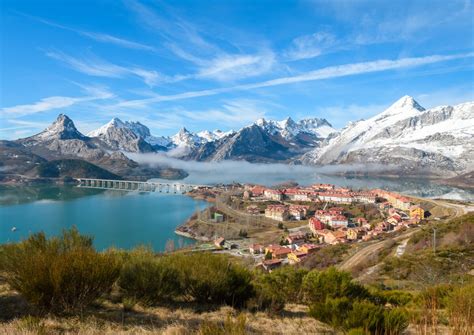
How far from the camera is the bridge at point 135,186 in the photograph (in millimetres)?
76562

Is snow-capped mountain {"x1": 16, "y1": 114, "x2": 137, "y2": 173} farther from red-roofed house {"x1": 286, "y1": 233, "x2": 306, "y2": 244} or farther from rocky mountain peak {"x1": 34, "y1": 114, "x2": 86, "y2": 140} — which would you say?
red-roofed house {"x1": 286, "y1": 233, "x2": 306, "y2": 244}

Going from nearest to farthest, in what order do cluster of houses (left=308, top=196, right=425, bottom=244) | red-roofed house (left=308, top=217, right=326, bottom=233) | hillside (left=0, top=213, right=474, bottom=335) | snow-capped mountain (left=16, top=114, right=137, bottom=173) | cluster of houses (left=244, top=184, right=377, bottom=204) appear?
hillside (left=0, top=213, right=474, bottom=335)
cluster of houses (left=308, top=196, right=425, bottom=244)
red-roofed house (left=308, top=217, right=326, bottom=233)
cluster of houses (left=244, top=184, right=377, bottom=204)
snow-capped mountain (left=16, top=114, right=137, bottom=173)

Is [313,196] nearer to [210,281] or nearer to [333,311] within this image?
[210,281]

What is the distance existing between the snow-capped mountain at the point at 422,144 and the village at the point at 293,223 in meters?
79.8

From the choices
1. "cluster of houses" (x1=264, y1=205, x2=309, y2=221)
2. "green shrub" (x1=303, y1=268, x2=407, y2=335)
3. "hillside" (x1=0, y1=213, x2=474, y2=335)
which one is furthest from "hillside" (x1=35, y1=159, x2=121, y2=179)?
"green shrub" (x1=303, y1=268, x2=407, y2=335)

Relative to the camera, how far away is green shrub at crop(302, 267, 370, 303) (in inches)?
197

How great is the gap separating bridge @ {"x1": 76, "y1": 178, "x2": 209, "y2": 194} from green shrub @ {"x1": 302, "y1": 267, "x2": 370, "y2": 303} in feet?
225

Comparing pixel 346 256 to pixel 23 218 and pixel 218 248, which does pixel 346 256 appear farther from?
pixel 23 218

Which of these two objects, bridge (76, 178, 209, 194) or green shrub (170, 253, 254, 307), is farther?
bridge (76, 178, 209, 194)

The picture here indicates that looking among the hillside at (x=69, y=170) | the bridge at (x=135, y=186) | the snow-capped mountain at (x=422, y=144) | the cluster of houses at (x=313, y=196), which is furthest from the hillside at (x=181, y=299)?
the snow-capped mountain at (x=422, y=144)

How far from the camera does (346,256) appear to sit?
19375 mm

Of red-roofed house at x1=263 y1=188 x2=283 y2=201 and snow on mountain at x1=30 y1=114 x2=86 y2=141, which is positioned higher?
snow on mountain at x1=30 y1=114 x2=86 y2=141

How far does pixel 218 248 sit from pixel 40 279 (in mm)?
25630

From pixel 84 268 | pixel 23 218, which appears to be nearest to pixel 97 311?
pixel 84 268
